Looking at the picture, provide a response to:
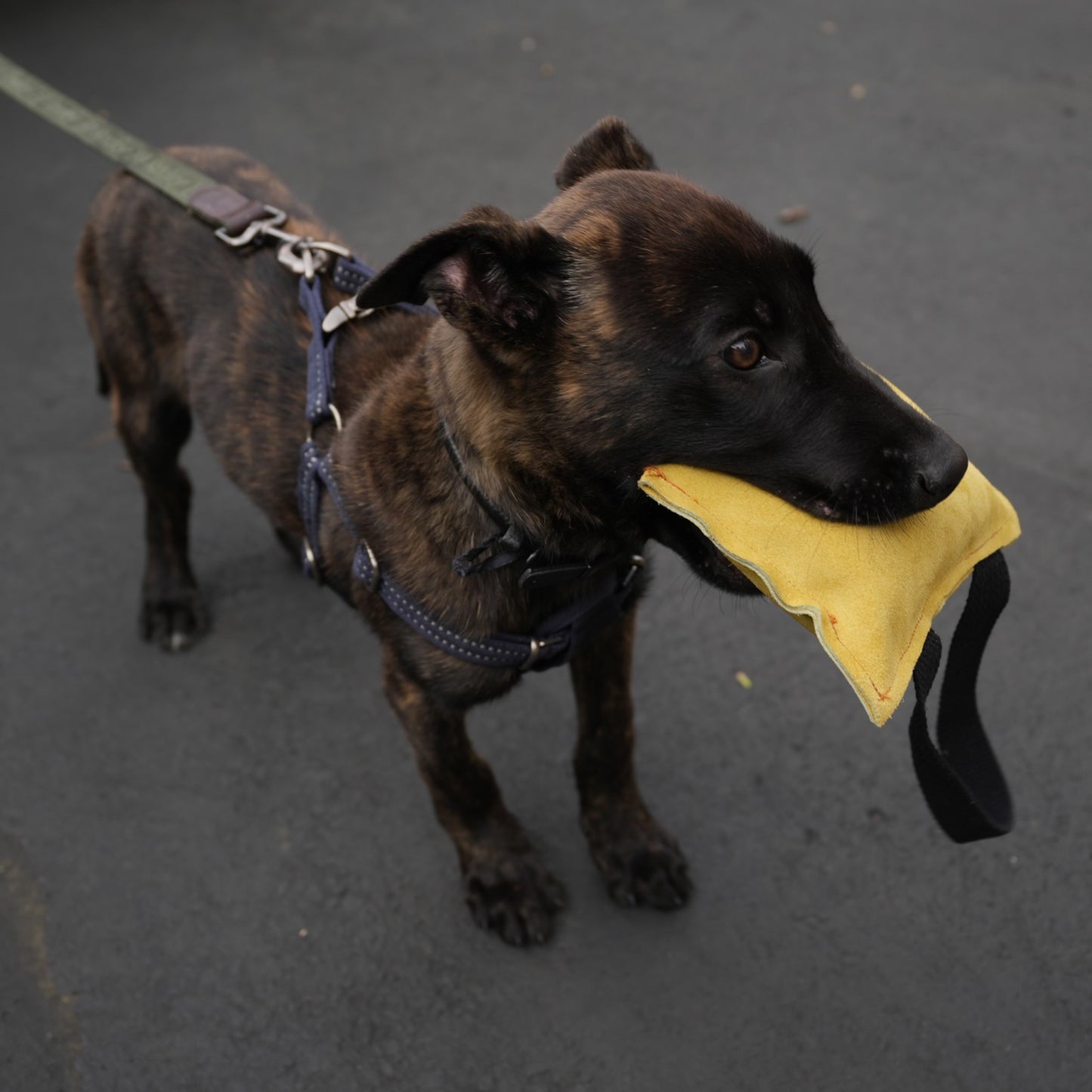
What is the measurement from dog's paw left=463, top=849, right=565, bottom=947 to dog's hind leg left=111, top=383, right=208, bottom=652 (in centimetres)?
143

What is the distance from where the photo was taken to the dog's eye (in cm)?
195

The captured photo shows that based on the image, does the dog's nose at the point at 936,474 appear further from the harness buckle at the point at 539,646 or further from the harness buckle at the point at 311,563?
the harness buckle at the point at 311,563

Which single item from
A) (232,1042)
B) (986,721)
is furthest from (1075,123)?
(232,1042)

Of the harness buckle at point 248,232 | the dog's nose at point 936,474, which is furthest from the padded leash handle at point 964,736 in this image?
the harness buckle at point 248,232

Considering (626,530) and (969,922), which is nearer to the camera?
(626,530)

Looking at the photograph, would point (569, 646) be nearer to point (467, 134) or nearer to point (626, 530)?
point (626, 530)

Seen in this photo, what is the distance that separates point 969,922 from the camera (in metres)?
2.85

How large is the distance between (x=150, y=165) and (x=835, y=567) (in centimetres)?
218


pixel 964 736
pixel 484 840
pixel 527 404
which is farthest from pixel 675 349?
pixel 484 840

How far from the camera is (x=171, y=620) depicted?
12.3ft

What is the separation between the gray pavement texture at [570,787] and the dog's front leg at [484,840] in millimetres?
81

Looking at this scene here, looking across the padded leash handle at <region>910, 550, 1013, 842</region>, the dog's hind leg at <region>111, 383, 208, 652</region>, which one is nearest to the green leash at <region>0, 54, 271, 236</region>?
the dog's hind leg at <region>111, 383, 208, 652</region>

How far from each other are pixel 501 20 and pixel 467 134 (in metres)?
1.41

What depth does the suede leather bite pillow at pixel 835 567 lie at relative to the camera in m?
1.90
